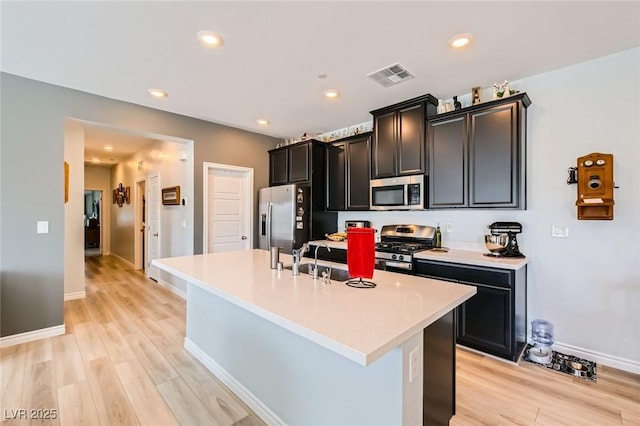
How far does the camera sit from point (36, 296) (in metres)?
2.95

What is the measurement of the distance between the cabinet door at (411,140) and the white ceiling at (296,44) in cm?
23

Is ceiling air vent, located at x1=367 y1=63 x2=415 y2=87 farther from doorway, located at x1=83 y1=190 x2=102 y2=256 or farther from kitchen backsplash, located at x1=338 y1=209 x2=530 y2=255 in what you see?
A: doorway, located at x1=83 y1=190 x2=102 y2=256

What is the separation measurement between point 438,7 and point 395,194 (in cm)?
Answer: 201

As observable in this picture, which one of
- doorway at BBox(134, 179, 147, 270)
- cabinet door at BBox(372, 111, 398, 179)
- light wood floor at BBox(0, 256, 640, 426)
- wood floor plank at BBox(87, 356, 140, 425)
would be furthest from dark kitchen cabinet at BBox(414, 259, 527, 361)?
doorway at BBox(134, 179, 147, 270)

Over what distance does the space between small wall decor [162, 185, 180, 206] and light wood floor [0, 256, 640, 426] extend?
2.14m

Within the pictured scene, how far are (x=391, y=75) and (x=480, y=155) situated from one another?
119cm

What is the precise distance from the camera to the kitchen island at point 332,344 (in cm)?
110

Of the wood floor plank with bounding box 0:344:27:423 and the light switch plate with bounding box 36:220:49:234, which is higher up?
the light switch plate with bounding box 36:220:49:234

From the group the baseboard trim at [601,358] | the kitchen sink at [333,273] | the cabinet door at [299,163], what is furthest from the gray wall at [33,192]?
the baseboard trim at [601,358]

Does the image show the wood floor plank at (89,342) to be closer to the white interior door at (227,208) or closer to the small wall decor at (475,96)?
the white interior door at (227,208)

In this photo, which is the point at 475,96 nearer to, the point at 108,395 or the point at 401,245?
the point at 401,245

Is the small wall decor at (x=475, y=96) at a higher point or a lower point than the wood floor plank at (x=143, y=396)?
higher

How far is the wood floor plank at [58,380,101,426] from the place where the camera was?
1.79m

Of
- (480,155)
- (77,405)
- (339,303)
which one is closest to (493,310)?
(480,155)
